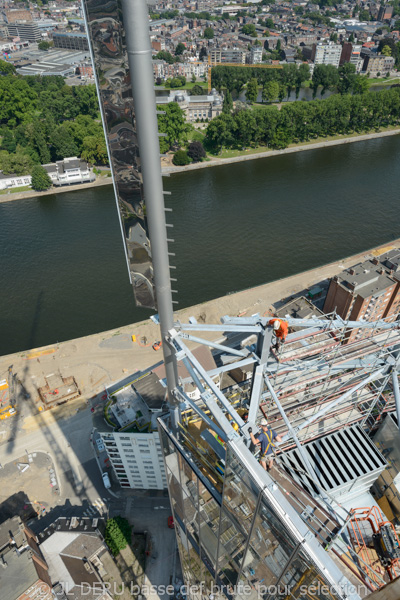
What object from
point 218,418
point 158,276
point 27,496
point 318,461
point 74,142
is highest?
point 158,276

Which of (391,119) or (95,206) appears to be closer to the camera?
(95,206)

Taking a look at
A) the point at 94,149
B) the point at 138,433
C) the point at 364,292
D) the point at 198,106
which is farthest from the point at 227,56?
the point at 138,433

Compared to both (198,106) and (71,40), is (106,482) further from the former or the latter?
(71,40)

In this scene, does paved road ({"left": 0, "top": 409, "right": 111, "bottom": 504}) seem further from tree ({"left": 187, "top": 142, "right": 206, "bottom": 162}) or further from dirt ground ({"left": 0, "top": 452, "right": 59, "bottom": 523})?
tree ({"left": 187, "top": 142, "right": 206, "bottom": 162})

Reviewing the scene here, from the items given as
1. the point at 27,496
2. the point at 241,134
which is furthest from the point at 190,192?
the point at 27,496

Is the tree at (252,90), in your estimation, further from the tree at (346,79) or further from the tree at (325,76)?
the tree at (346,79)

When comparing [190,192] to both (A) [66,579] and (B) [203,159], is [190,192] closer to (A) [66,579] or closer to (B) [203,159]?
(B) [203,159]

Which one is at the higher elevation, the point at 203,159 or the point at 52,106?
the point at 52,106
